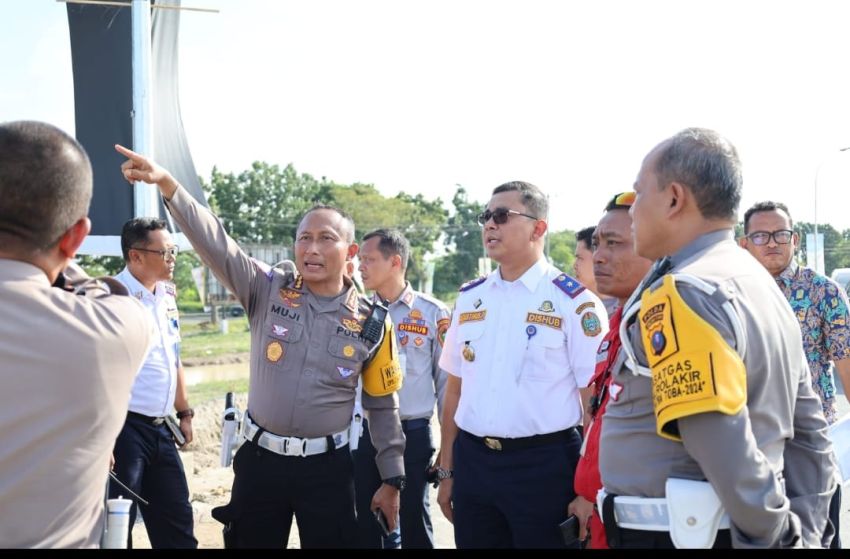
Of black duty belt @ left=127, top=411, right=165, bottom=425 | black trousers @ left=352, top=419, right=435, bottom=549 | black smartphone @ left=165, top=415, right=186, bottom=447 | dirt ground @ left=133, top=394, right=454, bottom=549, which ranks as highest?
black duty belt @ left=127, top=411, right=165, bottom=425

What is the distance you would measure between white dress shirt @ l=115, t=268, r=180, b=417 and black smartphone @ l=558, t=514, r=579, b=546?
2.56 meters

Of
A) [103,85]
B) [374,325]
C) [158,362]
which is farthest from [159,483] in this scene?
[103,85]

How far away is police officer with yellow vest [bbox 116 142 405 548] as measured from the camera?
353cm

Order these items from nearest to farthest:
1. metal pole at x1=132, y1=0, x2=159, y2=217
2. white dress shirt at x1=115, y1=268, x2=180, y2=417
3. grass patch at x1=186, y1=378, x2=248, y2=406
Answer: white dress shirt at x1=115, y1=268, x2=180, y2=417 < metal pole at x1=132, y1=0, x2=159, y2=217 < grass patch at x1=186, y1=378, x2=248, y2=406

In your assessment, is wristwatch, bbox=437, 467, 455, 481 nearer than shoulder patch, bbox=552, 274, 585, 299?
No

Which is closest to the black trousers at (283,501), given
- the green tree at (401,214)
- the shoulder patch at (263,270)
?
the shoulder patch at (263,270)

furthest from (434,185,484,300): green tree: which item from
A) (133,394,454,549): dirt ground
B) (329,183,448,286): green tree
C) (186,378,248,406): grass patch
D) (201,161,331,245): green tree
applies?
(133,394,454,549): dirt ground

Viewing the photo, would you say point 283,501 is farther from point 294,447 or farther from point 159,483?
point 159,483

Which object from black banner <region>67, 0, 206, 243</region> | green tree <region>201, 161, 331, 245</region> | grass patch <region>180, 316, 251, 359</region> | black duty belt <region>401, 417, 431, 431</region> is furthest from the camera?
green tree <region>201, 161, 331, 245</region>

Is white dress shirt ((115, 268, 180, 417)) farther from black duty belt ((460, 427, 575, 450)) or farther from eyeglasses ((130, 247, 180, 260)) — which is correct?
black duty belt ((460, 427, 575, 450))

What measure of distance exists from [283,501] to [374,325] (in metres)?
0.96

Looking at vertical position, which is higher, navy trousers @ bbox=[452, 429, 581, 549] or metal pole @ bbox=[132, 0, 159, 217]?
metal pole @ bbox=[132, 0, 159, 217]

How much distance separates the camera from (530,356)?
360 centimetres
